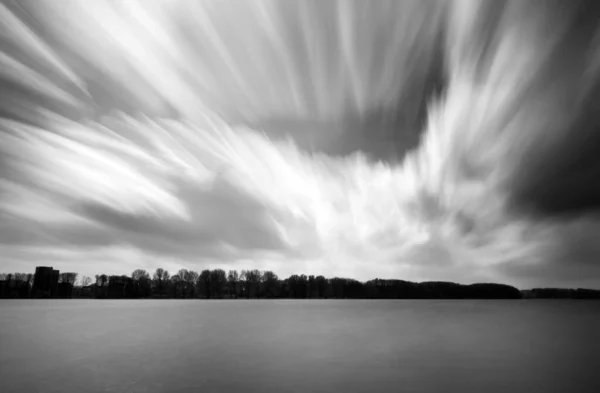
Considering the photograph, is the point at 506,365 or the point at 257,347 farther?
the point at 257,347

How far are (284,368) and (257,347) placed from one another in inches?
368

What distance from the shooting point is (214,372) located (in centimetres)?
2098

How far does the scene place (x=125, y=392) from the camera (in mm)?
16328

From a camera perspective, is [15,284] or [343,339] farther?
[15,284]

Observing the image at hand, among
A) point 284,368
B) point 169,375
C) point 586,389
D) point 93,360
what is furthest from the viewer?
point 93,360

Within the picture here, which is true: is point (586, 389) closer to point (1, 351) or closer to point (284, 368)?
point (284, 368)

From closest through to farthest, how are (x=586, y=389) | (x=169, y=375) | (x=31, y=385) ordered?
(x=31, y=385) < (x=586, y=389) < (x=169, y=375)

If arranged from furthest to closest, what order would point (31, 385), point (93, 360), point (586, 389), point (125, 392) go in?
point (93, 360), point (586, 389), point (31, 385), point (125, 392)

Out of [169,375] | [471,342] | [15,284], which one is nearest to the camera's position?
[169,375]

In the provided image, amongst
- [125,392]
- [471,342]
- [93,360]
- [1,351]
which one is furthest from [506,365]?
[1,351]

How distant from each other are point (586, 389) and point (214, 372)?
20.6 metres

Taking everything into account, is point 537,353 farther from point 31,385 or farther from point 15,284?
point 15,284

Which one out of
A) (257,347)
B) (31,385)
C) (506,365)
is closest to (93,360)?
(31,385)

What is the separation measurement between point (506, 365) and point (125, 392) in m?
24.8
